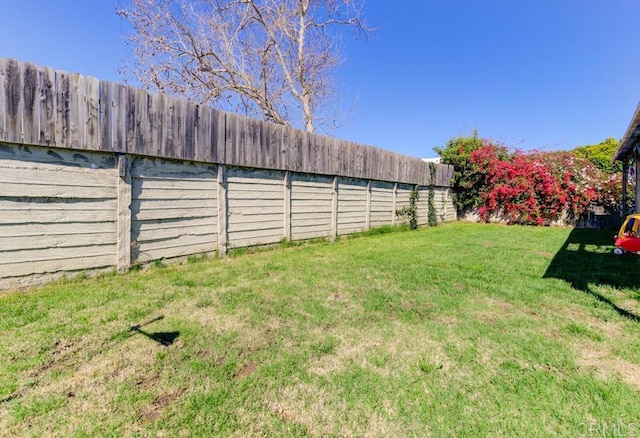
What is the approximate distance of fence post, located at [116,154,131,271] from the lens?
15.2 feet

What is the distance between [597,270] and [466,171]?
34.4 feet

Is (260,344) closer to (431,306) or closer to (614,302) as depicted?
(431,306)

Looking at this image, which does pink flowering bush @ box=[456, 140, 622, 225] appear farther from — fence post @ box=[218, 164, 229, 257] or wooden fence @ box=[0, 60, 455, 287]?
fence post @ box=[218, 164, 229, 257]

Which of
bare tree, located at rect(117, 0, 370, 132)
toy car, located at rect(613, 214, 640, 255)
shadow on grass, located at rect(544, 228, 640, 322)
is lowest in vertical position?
shadow on grass, located at rect(544, 228, 640, 322)

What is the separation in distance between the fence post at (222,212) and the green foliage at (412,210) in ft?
23.3

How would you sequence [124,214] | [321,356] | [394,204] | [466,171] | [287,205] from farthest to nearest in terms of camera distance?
[466,171]
[394,204]
[287,205]
[124,214]
[321,356]

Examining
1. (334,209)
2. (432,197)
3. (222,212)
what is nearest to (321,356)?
(222,212)

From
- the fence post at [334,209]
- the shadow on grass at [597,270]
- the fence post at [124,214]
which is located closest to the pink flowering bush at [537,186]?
the shadow on grass at [597,270]

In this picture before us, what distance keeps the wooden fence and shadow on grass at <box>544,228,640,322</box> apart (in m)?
5.31

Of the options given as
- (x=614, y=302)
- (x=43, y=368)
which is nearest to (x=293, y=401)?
(x=43, y=368)

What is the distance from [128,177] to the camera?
473 centimetres

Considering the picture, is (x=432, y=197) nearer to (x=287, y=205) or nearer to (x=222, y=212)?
(x=287, y=205)

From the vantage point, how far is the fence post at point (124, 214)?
4.64 metres

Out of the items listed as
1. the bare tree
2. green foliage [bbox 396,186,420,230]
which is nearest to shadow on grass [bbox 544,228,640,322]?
green foliage [bbox 396,186,420,230]
